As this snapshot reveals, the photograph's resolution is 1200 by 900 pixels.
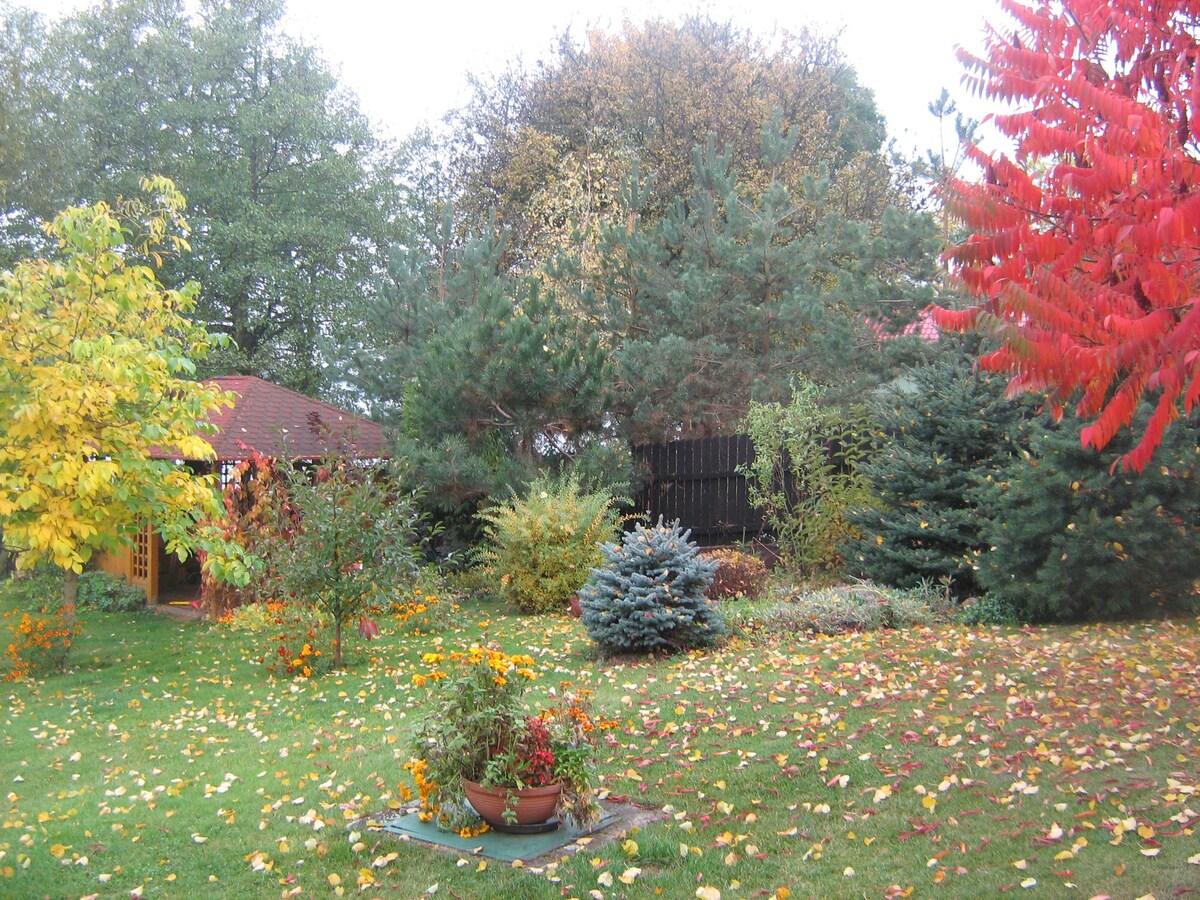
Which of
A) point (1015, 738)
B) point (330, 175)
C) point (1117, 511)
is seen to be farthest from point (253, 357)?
point (1015, 738)

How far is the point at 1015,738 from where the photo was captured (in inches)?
214

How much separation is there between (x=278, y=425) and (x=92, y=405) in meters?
7.47

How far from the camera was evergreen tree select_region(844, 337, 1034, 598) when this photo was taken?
9.67 metres

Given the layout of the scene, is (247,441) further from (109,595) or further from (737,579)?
(737,579)

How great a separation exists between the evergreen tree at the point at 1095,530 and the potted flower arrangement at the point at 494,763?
5175 millimetres

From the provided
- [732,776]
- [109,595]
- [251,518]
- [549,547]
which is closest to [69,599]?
[251,518]

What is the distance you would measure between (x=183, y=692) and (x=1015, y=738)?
21.2 ft

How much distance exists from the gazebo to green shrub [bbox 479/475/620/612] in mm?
2919

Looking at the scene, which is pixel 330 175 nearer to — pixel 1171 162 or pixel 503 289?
pixel 503 289

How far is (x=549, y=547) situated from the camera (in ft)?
38.2

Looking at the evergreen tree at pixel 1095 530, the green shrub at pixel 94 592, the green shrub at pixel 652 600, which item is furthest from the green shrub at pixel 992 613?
the green shrub at pixel 94 592

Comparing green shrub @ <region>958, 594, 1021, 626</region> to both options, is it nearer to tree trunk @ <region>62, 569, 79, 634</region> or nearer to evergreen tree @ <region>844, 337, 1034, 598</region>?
evergreen tree @ <region>844, 337, 1034, 598</region>

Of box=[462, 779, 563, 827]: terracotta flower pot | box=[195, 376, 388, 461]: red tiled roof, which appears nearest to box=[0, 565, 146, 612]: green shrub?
box=[195, 376, 388, 461]: red tiled roof

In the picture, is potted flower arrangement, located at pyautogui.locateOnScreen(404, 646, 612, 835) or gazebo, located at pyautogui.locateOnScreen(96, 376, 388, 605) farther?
gazebo, located at pyautogui.locateOnScreen(96, 376, 388, 605)
